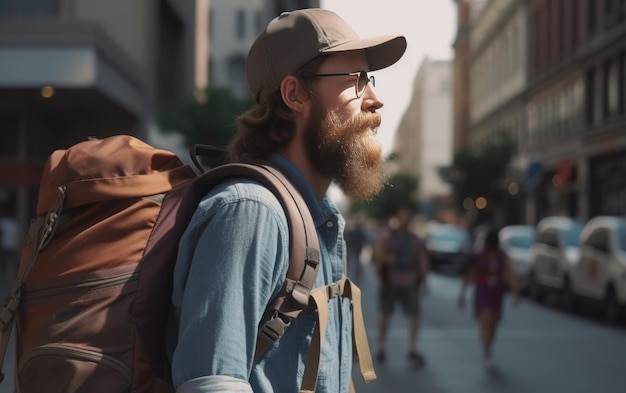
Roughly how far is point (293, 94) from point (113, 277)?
22.1 inches

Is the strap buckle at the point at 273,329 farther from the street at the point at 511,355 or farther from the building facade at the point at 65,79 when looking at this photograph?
the building facade at the point at 65,79

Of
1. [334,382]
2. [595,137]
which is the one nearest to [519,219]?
[595,137]

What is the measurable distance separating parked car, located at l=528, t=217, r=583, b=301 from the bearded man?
16449mm

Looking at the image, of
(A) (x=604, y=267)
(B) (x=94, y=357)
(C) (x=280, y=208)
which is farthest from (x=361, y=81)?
(A) (x=604, y=267)

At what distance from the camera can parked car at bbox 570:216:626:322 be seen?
15.3 m

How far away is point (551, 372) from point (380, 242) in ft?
8.51

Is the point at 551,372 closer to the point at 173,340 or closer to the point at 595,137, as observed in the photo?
the point at 173,340

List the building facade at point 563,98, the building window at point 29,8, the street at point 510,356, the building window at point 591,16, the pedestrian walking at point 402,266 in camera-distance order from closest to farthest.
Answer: the street at point 510,356
the pedestrian walking at point 402,266
the building window at point 29,8
the building facade at point 563,98
the building window at point 591,16

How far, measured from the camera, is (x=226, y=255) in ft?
5.45

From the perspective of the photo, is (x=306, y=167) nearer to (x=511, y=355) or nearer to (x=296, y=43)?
(x=296, y=43)

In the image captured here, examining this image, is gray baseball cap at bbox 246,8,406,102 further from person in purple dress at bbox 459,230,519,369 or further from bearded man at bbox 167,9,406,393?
person in purple dress at bbox 459,230,519,369

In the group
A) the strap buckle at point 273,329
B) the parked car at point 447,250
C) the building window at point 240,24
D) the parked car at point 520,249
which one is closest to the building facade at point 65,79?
the parked car at point 520,249

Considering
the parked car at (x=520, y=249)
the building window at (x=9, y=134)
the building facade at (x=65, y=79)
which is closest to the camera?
the building facade at (x=65, y=79)

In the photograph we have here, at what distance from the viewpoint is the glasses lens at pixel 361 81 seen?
2025 mm
